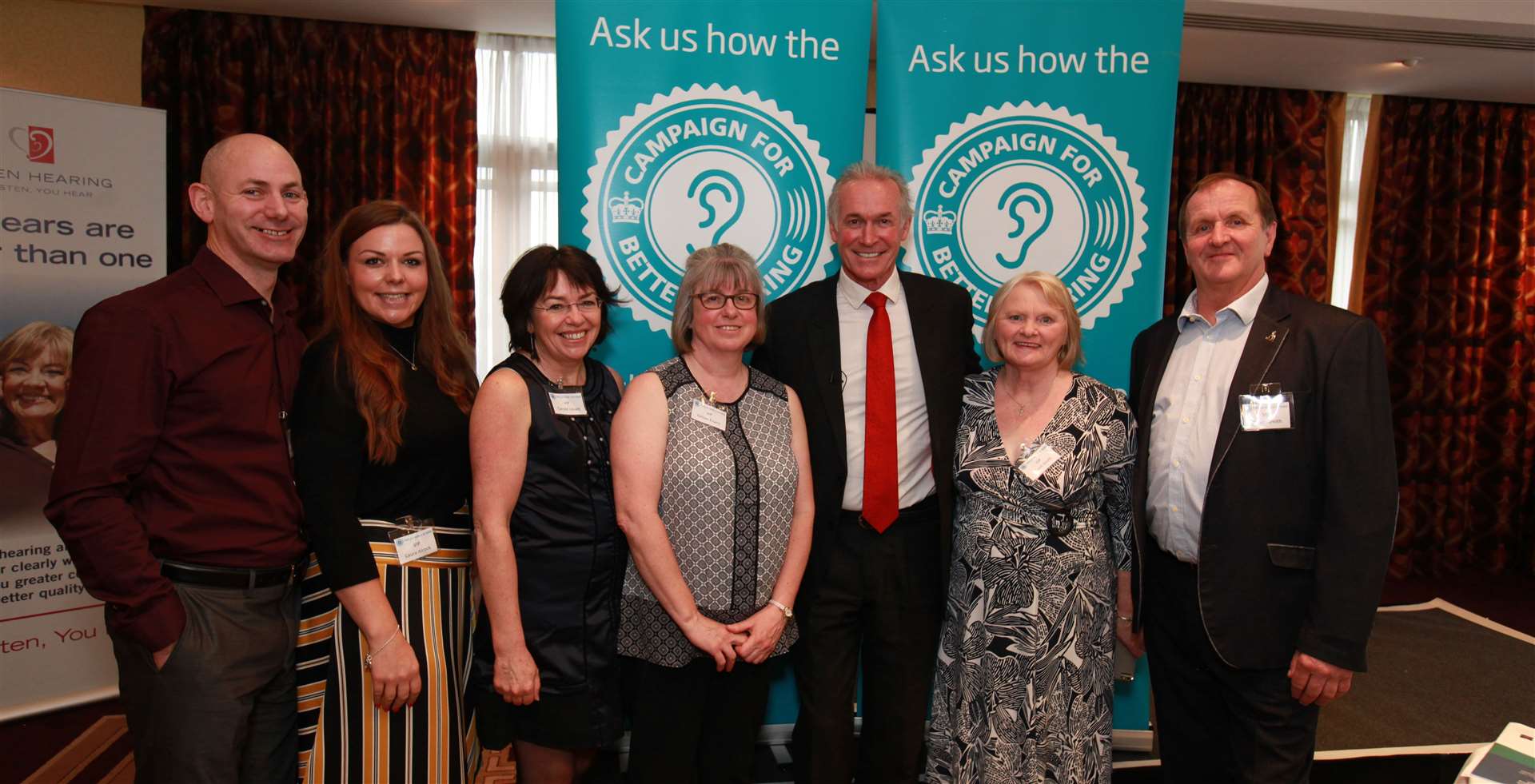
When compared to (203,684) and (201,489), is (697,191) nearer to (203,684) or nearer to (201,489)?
(201,489)

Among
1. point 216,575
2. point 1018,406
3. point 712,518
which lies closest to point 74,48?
point 216,575

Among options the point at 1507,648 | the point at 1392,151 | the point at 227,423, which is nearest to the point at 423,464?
the point at 227,423

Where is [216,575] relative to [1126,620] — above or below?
above

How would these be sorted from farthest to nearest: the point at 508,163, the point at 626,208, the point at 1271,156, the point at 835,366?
the point at 1271,156
the point at 508,163
the point at 626,208
the point at 835,366

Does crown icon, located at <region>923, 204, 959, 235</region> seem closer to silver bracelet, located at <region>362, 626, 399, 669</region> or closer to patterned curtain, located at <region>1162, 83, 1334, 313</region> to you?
silver bracelet, located at <region>362, 626, 399, 669</region>

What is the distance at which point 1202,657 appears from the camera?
205 centimetres

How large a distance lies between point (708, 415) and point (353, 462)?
778 millimetres

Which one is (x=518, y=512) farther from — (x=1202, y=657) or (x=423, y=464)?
(x=1202, y=657)

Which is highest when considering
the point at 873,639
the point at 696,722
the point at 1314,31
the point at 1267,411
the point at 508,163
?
the point at 1314,31

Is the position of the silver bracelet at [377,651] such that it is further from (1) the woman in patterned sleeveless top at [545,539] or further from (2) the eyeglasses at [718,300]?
(2) the eyeglasses at [718,300]

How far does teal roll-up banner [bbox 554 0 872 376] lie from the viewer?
2.70 metres

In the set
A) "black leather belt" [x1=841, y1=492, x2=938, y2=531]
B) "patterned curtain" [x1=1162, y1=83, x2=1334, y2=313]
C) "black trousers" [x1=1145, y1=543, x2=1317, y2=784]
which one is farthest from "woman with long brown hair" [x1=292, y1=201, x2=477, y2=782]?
"patterned curtain" [x1=1162, y1=83, x2=1334, y2=313]

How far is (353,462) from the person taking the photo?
173 centimetres

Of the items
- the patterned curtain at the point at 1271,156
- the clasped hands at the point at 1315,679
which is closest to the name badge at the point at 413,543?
the clasped hands at the point at 1315,679
